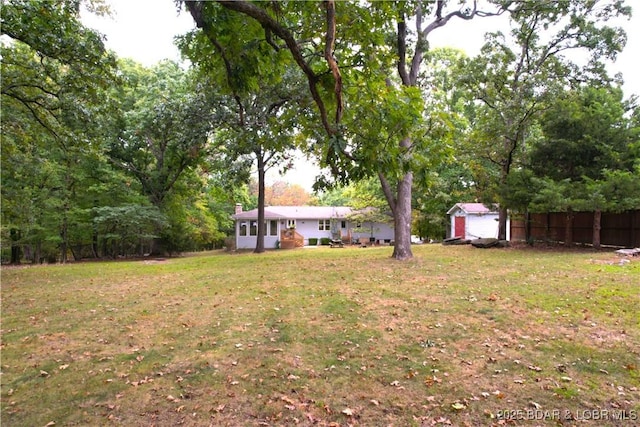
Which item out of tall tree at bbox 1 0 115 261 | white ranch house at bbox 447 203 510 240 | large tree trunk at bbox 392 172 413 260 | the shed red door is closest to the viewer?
tall tree at bbox 1 0 115 261

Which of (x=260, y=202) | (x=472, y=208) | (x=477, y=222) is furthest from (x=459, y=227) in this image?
(x=260, y=202)

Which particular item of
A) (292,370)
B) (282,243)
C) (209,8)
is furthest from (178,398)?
(282,243)

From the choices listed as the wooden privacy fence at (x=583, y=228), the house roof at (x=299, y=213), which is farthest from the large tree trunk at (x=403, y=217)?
the house roof at (x=299, y=213)

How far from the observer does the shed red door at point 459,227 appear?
2584cm

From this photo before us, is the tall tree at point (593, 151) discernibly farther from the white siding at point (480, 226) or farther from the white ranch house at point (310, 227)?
the white ranch house at point (310, 227)

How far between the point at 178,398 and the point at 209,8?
3.88 meters

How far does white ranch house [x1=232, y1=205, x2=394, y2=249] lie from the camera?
2956 centimetres

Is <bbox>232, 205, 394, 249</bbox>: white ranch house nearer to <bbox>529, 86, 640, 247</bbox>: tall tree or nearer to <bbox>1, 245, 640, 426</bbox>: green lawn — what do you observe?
<bbox>529, 86, 640, 247</bbox>: tall tree

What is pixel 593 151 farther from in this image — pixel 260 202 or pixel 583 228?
pixel 260 202

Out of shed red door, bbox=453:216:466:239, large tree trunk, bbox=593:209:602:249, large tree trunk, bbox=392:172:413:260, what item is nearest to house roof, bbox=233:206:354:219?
shed red door, bbox=453:216:466:239

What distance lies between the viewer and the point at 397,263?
1220 centimetres

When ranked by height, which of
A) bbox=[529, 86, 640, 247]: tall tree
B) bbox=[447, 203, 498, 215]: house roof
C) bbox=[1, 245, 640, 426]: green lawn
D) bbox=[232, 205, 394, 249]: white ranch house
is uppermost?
bbox=[529, 86, 640, 247]: tall tree

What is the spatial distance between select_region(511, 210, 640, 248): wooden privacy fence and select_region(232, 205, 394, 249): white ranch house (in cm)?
1311

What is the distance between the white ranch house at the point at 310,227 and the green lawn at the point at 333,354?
20648 millimetres
